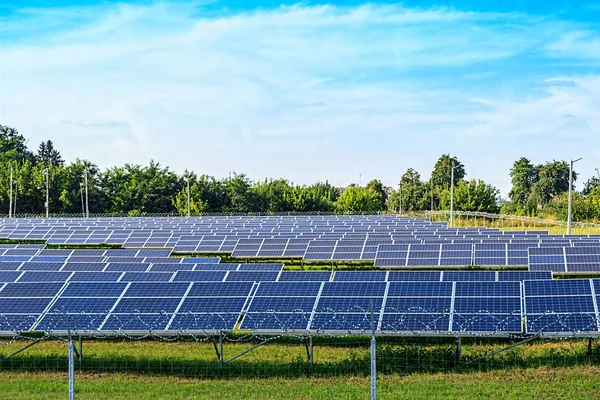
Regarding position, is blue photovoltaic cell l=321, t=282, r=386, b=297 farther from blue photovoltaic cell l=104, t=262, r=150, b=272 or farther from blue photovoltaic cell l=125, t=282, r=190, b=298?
blue photovoltaic cell l=104, t=262, r=150, b=272

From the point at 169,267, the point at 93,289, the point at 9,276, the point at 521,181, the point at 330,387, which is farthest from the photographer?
the point at 521,181

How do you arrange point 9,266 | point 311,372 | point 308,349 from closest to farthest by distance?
point 311,372, point 308,349, point 9,266

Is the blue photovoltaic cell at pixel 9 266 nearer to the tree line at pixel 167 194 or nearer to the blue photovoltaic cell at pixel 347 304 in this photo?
the blue photovoltaic cell at pixel 347 304

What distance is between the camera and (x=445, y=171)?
148m

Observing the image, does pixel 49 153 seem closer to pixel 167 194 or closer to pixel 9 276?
pixel 167 194

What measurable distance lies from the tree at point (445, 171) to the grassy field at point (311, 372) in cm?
12848

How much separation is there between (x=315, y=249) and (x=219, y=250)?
612 centimetres

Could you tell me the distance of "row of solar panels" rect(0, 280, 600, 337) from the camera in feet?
58.3

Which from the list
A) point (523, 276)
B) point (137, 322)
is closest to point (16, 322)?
point (137, 322)

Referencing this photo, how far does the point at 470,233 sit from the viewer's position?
5144cm

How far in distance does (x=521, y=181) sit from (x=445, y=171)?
1565 cm

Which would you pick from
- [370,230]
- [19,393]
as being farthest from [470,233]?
[19,393]

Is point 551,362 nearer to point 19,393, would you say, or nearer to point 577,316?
point 577,316

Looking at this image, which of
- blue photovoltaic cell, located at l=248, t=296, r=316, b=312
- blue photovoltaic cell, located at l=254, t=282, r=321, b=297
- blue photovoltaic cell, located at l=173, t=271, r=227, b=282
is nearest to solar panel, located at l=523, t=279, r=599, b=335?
blue photovoltaic cell, located at l=248, t=296, r=316, b=312
